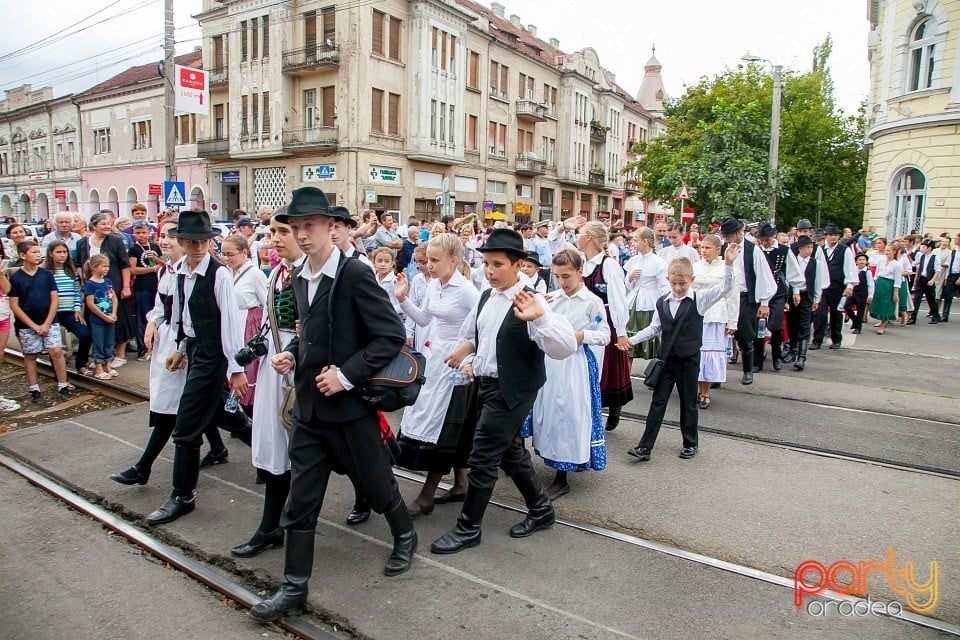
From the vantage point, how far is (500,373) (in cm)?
416

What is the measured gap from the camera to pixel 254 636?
136 inches

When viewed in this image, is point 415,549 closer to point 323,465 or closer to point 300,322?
point 323,465

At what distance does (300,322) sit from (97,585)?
1.94 meters

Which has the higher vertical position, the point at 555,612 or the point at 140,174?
the point at 140,174

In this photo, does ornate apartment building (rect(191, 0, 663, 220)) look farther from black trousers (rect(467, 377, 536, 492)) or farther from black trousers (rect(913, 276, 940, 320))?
black trousers (rect(467, 377, 536, 492))

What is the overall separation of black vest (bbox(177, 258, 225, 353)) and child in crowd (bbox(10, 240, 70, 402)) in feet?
14.6

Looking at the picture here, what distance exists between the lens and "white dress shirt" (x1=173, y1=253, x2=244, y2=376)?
4508mm

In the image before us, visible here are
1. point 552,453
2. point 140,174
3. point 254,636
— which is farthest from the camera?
point 140,174

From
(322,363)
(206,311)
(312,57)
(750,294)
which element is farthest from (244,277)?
(312,57)

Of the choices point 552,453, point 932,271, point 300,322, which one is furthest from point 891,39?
point 300,322

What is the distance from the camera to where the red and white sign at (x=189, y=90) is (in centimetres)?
1565

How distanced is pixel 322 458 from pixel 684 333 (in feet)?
11.8

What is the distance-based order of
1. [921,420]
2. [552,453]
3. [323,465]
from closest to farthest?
[323,465], [552,453], [921,420]

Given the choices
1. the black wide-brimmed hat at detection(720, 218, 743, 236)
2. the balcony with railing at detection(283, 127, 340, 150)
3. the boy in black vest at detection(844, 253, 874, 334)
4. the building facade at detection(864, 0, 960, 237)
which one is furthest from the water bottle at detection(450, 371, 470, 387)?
the balcony with railing at detection(283, 127, 340, 150)
